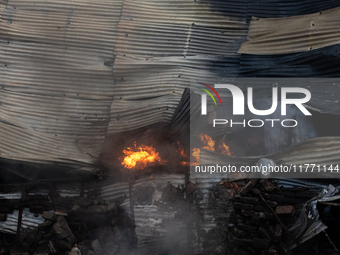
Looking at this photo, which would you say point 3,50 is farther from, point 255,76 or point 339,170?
point 339,170

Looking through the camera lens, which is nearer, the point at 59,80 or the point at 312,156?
the point at 312,156

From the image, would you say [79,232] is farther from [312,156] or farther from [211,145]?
[312,156]

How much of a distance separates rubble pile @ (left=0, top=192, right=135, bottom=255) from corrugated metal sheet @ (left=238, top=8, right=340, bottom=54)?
5203 mm

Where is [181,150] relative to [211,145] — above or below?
below

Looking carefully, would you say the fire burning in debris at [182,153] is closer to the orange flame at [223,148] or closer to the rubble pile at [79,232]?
the orange flame at [223,148]

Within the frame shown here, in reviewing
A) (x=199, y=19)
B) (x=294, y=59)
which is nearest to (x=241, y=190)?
(x=294, y=59)

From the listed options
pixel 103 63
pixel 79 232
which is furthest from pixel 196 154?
pixel 79 232

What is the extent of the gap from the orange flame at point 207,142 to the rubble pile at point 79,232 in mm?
2648

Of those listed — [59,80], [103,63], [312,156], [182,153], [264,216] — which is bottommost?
[264,216]

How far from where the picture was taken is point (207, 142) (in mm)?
6375

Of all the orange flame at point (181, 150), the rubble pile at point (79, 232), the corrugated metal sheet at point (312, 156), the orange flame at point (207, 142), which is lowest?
the rubble pile at point (79, 232)

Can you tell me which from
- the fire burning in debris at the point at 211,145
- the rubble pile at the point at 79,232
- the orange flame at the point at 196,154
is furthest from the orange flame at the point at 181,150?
the rubble pile at the point at 79,232

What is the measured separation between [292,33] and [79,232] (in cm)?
700

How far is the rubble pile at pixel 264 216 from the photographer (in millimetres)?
5305
